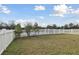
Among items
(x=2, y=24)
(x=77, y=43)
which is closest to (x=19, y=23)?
(x=2, y=24)

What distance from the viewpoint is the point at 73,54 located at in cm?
344

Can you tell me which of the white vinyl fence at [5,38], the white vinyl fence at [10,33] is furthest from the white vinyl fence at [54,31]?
the white vinyl fence at [5,38]

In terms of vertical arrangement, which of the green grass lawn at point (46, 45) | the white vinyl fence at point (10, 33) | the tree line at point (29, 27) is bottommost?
the green grass lawn at point (46, 45)

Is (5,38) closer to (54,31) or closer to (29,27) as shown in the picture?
(29,27)

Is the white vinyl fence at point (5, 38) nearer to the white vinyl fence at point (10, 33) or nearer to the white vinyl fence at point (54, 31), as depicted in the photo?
the white vinyl fence at point (10, 33)

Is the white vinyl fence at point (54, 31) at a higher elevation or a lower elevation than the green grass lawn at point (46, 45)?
higher

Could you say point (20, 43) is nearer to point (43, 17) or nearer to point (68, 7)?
point (43, 17)

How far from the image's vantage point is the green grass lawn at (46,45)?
3.45 metres

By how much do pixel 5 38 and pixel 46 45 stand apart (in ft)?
1.49

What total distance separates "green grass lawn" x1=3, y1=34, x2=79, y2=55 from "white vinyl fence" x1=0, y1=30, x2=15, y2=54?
4 cm

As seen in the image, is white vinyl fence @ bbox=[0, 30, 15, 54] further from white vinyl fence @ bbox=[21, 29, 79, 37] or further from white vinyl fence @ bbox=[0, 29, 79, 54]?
white vinyl fence @ bbox=[21, 29, 79, 37]

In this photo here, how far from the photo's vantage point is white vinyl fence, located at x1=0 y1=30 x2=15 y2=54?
3.45 meters

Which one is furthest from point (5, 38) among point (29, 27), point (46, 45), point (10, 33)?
point (46, 45)

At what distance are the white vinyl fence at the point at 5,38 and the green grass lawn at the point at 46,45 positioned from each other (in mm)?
Result: 41
